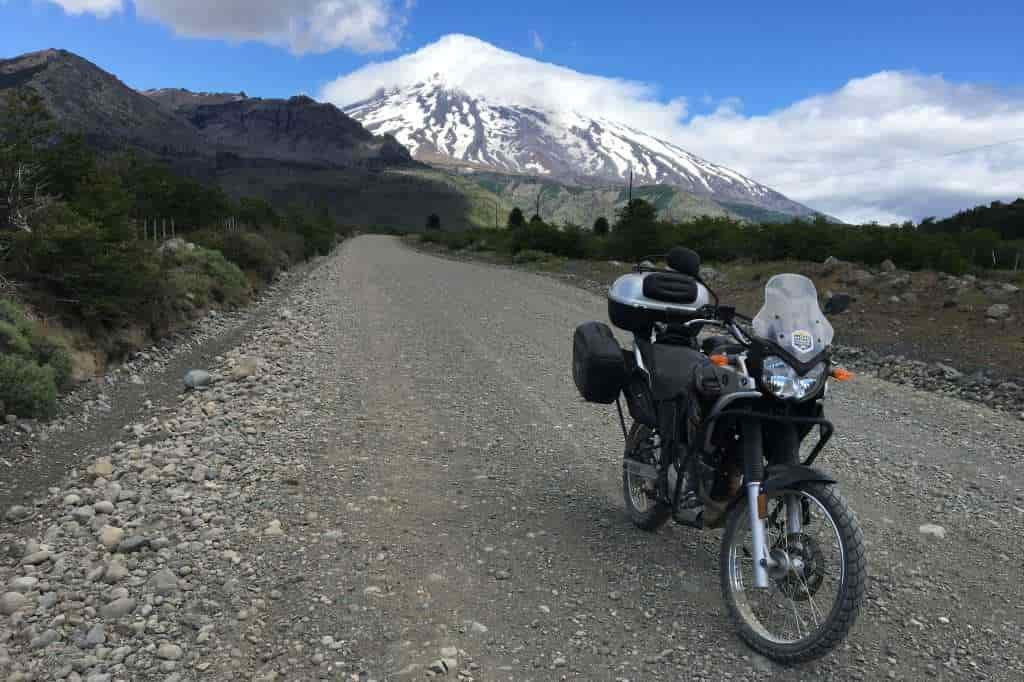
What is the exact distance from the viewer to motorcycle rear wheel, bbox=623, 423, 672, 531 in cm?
410

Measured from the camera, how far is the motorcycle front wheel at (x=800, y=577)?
2.80 metres

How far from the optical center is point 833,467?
17.9 ft

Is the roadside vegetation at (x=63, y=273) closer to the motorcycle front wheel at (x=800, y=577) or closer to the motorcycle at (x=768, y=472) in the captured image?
the motorcycle at (x=768, y=472)

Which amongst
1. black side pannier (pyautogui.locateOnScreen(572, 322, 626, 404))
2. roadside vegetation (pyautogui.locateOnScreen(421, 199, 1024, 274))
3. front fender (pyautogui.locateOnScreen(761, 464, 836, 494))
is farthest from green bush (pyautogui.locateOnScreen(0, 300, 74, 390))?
roadside vegetation (pyautogui.locateOnScreen(421, 199, 1024, 274))

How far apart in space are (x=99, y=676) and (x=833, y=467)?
496 cm

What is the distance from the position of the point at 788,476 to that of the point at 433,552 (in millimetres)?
1934

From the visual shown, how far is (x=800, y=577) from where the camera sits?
9.91 ft

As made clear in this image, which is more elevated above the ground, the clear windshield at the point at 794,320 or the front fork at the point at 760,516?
the clear windshield at the point at 794,320

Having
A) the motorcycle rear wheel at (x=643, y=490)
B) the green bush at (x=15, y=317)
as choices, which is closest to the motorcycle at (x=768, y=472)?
the motorcycle rear wheel at (x=643, y=490)

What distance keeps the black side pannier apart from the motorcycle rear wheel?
0.32 m

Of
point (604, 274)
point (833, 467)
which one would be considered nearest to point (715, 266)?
point (604, 274)

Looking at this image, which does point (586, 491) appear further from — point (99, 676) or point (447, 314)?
point (447, 314)

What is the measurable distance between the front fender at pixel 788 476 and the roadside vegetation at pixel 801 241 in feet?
61.8

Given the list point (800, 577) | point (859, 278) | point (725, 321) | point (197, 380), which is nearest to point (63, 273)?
point (197, 380)
